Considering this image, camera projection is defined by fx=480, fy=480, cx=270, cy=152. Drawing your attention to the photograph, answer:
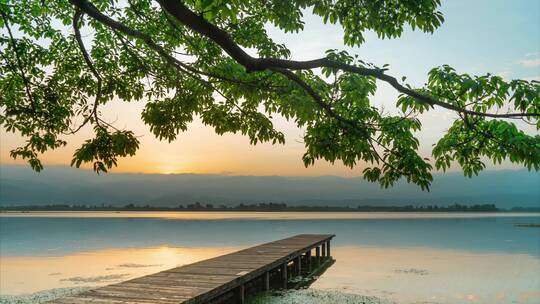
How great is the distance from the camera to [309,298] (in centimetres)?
1497

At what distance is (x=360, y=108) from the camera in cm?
714

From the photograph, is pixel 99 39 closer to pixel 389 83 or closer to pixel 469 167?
pixel 389 83

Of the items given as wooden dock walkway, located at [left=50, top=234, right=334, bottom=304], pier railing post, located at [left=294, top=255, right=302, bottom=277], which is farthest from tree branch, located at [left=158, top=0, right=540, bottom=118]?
pier railing post, located at [left=294, top=255, right=302, bottom=277]

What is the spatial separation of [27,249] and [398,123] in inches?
1417

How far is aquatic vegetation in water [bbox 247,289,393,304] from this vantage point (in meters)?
14.1

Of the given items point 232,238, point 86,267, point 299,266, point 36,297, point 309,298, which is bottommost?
point 232,238

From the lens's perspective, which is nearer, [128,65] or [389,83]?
[389,83]

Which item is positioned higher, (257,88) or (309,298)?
(257,88)

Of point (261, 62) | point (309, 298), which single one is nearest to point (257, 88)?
point (261, 62)

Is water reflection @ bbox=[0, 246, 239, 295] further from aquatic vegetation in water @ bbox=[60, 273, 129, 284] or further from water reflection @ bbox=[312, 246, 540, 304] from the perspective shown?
water reflection @ bbox=[312, 246, 540, 304]

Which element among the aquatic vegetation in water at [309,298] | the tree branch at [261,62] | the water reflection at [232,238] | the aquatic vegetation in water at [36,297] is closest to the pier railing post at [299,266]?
the aquatic vegetation in water at [309,298]

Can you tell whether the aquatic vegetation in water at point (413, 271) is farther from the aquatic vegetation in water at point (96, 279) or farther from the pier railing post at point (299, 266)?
the aquatic vegetation in water at point (96, 279)

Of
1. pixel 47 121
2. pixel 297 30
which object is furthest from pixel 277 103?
pixel 47 121

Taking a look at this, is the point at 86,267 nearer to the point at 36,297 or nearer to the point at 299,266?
the point at 36,297
